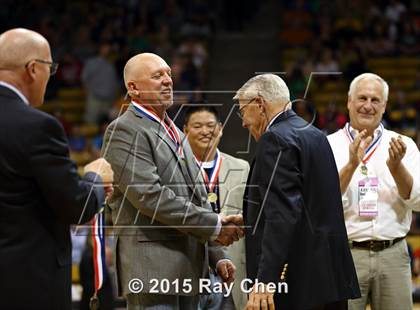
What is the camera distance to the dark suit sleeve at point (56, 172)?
9.82 ft

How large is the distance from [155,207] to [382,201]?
4.44 ft

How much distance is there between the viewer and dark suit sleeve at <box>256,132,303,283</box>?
3576 mm

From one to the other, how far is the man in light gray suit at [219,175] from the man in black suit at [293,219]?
536 millimetres

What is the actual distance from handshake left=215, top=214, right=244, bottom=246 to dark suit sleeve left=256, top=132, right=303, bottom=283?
22 centimetres

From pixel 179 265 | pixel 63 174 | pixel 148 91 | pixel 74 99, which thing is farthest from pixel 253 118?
pixel 74 99

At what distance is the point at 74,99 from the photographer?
35.7ft

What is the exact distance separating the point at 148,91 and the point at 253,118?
479 millimetres

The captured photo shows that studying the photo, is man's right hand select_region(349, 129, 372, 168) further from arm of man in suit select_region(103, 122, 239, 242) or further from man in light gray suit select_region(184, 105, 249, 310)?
arm of man in suit select_region(103, 122, 239, 242)

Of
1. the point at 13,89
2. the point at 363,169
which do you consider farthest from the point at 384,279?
the point at 13,89

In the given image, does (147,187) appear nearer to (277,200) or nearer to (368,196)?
(277,200)

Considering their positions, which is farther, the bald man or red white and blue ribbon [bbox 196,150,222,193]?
red white and blue ribbon [bbox 196,150,222,193]

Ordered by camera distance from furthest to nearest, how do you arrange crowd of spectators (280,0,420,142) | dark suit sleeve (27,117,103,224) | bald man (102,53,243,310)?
crowd of spectators (280,0,420,142) → bald man (102,53,243,310) → dark suit sleeve (27,117,103,224)

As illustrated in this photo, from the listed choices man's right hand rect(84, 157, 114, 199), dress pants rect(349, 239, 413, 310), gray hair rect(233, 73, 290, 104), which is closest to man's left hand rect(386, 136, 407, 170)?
dress pants rect(349, 239, 413, 310)

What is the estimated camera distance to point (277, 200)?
142 inches
